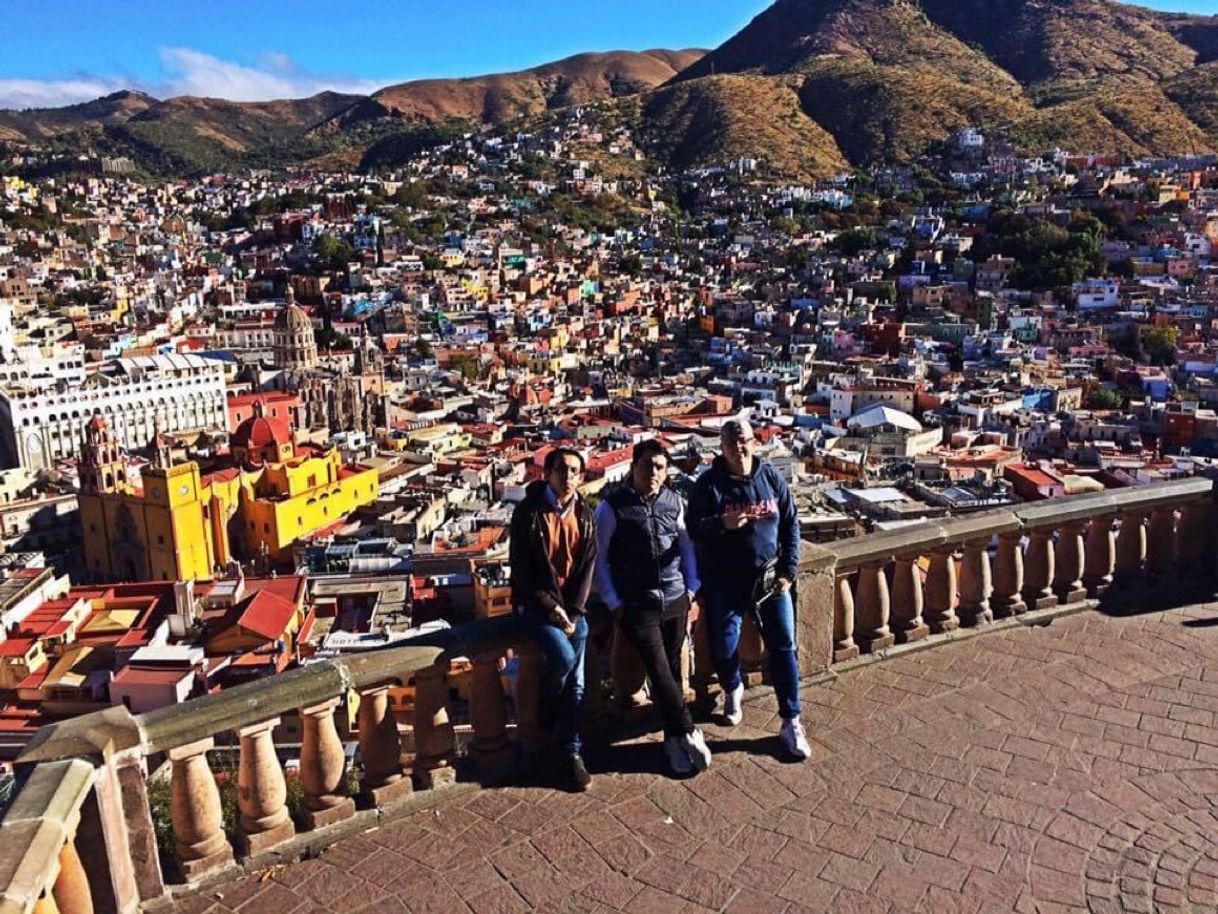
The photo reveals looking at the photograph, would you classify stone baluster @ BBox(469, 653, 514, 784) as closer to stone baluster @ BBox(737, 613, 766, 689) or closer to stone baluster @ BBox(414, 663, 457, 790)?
stone baluster @ BBox(414, 663, 457, 790)

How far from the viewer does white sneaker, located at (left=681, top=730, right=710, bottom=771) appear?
3971 millimetres

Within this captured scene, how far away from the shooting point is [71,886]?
110 inches

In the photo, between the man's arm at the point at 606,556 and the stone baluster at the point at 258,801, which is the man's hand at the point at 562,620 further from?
the stone baluster at the point at 258,801

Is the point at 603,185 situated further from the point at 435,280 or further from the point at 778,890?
the point at 778,890

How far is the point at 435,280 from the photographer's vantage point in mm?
65500

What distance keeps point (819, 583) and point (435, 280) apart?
62999 millimetres

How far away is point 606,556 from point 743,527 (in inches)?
22.1

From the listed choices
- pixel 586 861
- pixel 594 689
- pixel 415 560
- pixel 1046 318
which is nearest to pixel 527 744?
pixel 594 689

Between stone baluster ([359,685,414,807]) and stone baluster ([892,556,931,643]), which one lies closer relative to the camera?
stone baluster ([359,685,414,807])

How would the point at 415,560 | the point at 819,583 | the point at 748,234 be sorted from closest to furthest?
the point at 819,583 → the point at 415,560 → the point at 748,234

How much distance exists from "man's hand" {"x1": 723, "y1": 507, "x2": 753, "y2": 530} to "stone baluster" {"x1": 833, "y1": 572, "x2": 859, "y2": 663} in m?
0.99

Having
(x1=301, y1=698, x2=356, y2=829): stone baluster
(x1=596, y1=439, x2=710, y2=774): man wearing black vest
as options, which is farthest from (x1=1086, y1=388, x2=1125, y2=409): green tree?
(x1=301, y1=698, x2=356, y2=829): stone baluster

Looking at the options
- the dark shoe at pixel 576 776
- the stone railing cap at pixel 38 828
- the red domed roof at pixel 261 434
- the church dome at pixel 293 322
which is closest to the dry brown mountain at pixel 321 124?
the church dome at pixel 293 322

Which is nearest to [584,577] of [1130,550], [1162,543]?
[1130,550]
